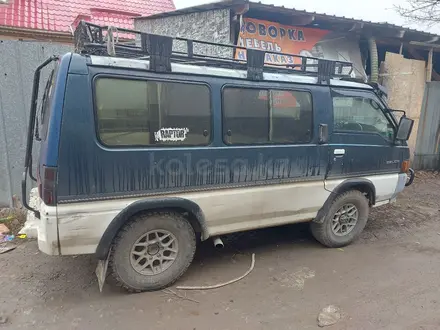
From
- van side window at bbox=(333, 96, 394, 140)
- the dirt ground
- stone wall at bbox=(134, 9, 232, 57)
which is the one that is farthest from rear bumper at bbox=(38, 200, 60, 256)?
stone wall at bbox=(134, 9, 232, 57)

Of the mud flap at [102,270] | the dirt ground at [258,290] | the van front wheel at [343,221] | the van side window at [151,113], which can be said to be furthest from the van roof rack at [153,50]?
the dirt ground at [258,290]

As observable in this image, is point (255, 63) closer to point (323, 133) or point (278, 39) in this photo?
point (323, 133)

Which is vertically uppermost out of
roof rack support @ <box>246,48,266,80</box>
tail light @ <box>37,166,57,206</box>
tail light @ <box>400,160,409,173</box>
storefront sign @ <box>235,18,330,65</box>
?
storefront sign @ <box>235,18,330,65</box>

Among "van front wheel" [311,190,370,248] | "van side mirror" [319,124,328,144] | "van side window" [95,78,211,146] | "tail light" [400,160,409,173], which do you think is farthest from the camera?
"tail light" [400,160,409,173]

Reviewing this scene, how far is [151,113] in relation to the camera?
2.99 m

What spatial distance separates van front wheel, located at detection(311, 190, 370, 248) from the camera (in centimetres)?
421

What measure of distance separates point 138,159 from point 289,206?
5.97ft

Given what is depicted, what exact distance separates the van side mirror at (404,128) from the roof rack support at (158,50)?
308 cm

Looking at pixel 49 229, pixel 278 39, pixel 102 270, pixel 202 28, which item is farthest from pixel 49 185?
pixel 278 39

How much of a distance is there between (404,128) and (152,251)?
3485mm

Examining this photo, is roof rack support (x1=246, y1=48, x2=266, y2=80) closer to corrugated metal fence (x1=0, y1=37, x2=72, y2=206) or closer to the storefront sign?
the storefront sign

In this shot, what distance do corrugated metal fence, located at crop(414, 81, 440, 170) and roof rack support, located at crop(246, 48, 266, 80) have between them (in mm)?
7167

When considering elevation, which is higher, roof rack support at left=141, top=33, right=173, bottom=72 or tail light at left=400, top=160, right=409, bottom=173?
roof rack support at left=141, top=33, right=173, bottom=72

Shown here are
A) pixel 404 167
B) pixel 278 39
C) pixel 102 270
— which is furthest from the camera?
pixel 278 39
